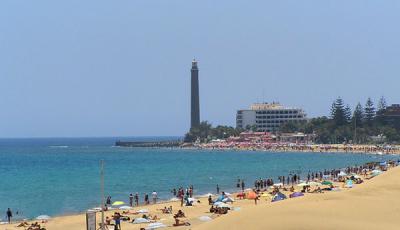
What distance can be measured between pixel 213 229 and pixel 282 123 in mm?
176139

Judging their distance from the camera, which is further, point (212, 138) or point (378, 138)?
point (212, 138)

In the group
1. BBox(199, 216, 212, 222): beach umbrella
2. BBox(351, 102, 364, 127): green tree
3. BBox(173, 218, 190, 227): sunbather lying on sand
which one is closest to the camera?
BBox(173, 218, 190, 227): sunbather lying on sand

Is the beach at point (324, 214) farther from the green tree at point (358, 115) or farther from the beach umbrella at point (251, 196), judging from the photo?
the green tree at point (358, 115)

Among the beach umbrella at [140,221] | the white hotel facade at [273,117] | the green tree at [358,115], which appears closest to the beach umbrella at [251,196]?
the beach umbrella at [140,221]

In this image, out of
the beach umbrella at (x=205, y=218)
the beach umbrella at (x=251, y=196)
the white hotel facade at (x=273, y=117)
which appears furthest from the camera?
the white hotel facade at (x=273, y=117)

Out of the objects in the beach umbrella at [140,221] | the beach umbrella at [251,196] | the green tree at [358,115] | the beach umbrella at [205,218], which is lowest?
the beach umbrella at [140,221]

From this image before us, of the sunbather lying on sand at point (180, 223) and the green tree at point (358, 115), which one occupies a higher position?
the green tree at point (358, 115)

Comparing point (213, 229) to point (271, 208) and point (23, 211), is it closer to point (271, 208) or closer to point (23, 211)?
point (271, 208)

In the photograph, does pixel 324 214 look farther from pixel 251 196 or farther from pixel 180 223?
pixel 251 196

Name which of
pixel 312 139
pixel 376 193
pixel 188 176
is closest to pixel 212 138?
pixel 312 139

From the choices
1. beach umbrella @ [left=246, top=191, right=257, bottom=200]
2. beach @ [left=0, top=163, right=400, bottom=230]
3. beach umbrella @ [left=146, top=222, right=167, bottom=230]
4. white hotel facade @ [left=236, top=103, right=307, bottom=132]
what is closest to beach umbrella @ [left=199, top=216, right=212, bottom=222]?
beach umbrella @ [left=146, top=222, right=167, bottom=230]

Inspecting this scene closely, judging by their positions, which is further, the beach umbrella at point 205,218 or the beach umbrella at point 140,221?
the beach umbrella at point 140,221

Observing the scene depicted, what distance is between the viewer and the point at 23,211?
3881 cm

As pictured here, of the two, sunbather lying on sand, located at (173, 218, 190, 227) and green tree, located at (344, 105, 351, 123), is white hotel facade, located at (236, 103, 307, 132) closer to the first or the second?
green tree, located at (344, 105, 351, 123)
